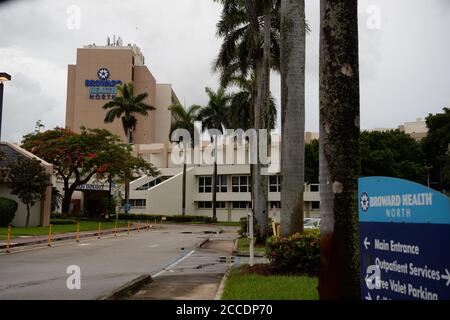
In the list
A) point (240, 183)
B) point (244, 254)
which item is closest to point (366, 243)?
point (244, 254)

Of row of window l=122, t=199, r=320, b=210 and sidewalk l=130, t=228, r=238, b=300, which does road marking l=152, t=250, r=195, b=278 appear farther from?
row of window l=122, t=199, r=320, b=210

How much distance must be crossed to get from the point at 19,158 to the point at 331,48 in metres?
34.7

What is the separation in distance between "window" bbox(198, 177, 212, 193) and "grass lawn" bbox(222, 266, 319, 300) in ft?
203

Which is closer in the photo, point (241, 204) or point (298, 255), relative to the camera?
point (298, 255)

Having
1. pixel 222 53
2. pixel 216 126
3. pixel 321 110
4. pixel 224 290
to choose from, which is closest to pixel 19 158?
pixel 222 53

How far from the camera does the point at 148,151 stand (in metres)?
87.3

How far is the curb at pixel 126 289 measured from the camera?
8961 mm

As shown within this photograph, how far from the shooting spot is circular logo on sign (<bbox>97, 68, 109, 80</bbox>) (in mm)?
95562

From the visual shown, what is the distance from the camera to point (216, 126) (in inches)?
2201

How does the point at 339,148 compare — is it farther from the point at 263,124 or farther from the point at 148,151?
the point at 148,151

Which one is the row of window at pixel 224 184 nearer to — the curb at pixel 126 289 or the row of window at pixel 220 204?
the row of window at pixel 220 204

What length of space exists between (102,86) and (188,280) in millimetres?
87847

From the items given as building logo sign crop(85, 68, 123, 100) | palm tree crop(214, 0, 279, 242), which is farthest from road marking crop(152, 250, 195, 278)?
building logo sign crop(85, 68, 123, 100)

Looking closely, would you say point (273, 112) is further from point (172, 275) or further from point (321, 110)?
point (321, 110)
